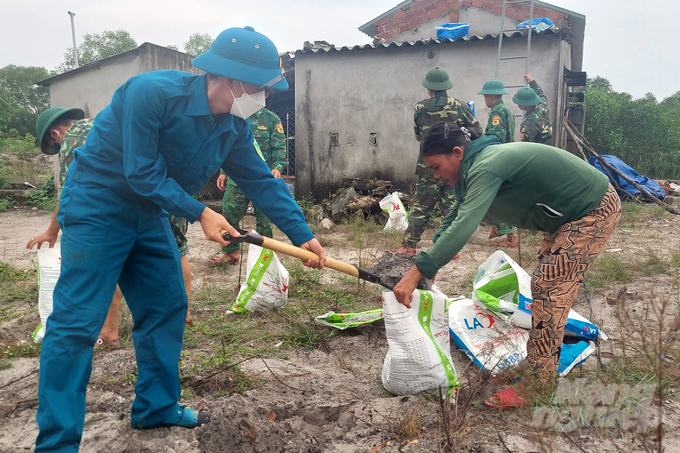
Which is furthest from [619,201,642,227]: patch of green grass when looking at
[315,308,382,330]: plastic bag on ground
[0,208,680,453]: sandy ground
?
[315,308,382,330]: plastic bag on ground

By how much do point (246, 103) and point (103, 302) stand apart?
0.93 m

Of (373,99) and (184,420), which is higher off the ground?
(373,99)

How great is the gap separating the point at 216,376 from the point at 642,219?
7.56 metres

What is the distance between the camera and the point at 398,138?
9023mm

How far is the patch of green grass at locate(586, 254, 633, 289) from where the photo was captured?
4248 millimetres

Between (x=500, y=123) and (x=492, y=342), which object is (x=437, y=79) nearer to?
(x=500, y=123)

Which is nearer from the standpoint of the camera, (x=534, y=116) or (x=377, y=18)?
(x=534, y=116)

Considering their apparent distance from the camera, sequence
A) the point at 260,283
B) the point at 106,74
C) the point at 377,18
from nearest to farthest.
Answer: the point at 260,283 → the point at 106,74 → the point at 377,18

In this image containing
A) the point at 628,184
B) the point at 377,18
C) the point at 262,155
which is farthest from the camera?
the point at 377,18

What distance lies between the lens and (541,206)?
2277 mm

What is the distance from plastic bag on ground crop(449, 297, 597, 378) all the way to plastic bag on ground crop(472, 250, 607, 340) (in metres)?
0.05

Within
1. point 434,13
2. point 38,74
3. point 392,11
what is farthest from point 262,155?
point 38,74

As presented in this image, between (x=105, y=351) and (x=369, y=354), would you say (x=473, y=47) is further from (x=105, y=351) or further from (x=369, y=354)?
(x=105, y=351)

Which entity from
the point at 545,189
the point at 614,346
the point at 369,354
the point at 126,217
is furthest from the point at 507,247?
the point at 126,217
